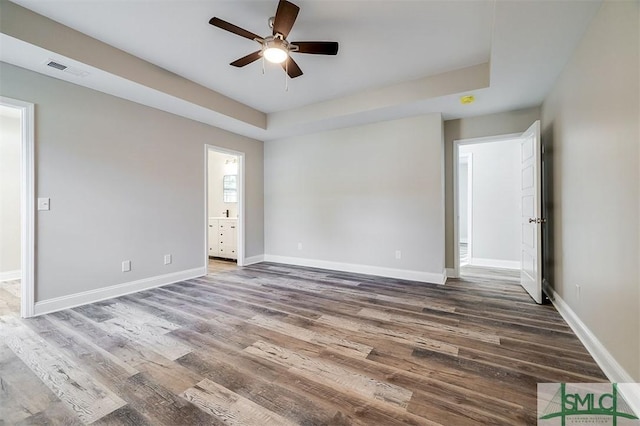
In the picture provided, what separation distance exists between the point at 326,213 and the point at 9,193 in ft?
17.2

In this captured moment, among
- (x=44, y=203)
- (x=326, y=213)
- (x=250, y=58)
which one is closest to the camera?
(x=250, y=58)

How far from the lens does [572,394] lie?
1594mm

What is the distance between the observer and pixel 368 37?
8.66ft

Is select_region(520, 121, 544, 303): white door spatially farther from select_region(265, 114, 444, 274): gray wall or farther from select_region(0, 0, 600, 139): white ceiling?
select_region(265, 114, 444, 274): gray wall

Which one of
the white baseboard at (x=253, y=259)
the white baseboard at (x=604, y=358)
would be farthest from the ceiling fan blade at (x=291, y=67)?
the white baseboard at (x=253, y=259)

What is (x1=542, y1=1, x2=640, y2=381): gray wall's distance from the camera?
5.09 ft

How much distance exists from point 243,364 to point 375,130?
3.86 meters

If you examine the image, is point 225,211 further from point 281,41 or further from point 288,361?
point 288,361

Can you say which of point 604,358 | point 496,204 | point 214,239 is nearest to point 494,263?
point 496,204

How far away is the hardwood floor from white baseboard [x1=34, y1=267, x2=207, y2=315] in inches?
5.9

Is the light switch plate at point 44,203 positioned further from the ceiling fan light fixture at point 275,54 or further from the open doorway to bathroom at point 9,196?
the ceiling fan light fixture at point 275,54

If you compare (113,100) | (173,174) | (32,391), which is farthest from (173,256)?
(32,391)

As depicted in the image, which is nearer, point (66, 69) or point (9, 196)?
point (66, 69)

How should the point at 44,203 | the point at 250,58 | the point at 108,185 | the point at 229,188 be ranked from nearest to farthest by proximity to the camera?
1. the point at 250,58
2. the point at 44,203
3. the point at 108,185
4. the point at 229,188
